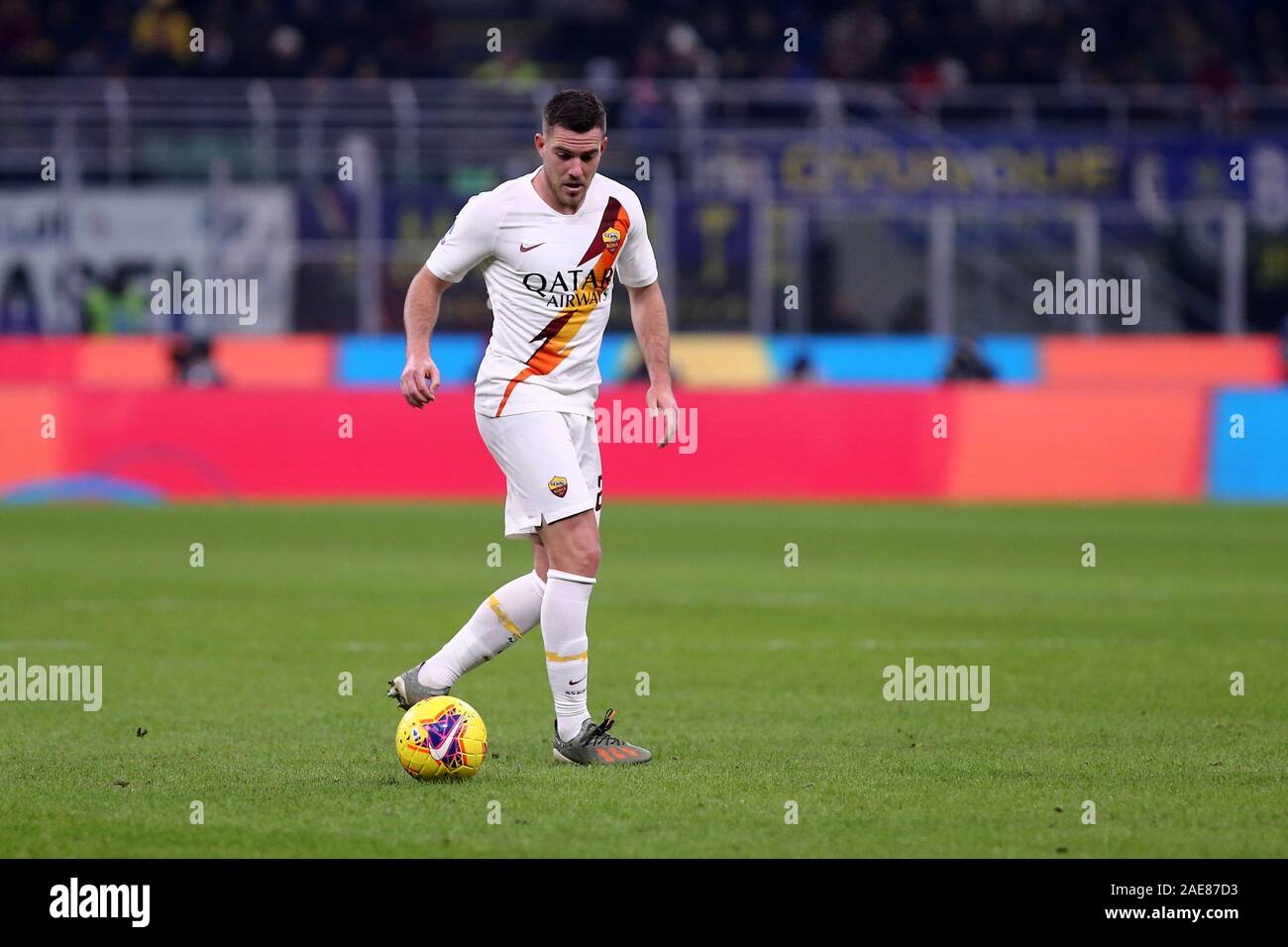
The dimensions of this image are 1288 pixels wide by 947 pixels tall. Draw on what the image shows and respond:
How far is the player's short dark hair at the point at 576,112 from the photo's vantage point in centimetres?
707

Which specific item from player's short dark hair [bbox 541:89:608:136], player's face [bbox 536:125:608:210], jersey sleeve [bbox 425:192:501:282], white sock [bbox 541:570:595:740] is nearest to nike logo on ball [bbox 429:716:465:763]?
white sock [bbox 541:570:595:740]

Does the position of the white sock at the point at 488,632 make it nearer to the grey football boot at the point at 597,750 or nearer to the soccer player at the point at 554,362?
the soccer player at the point at 554,362

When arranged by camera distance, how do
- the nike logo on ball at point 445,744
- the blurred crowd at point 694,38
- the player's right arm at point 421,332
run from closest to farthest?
the nike logo on ball at point 445,744
the player's right arm at point 421,332
the blurred crowd at point 694,38

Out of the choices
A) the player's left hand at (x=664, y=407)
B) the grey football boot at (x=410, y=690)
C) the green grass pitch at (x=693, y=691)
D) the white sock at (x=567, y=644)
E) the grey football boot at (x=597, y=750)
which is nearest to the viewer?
the green grass pitch at (x=693, y=691)

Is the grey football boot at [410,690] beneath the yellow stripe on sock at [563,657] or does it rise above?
beneath

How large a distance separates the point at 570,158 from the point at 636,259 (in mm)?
598

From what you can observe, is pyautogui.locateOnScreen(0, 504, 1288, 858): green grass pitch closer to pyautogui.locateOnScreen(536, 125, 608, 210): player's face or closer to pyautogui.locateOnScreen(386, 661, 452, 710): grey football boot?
pyautogui.locateOnScreen(386, 661, 452, 710): grey football boot

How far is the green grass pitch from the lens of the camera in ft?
19.7

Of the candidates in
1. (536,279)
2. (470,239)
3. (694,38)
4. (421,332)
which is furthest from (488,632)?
(694,38)

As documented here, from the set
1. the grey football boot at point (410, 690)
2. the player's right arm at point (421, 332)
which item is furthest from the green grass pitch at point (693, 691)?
the player's right arm at point (421, 332)

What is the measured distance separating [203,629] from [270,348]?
568 inches

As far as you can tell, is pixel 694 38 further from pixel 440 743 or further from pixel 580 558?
pixel 440 743

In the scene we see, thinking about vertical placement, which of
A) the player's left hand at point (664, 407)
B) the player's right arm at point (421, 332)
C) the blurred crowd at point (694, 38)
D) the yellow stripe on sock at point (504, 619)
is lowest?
the yellow stripe on sock at point (504, 619)

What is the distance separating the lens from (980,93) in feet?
89.5
